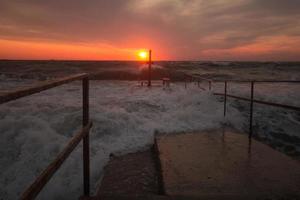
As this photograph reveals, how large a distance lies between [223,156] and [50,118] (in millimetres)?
5358

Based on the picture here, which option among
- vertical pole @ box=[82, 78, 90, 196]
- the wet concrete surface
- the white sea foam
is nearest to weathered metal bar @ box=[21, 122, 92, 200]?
vertical pole @ box=[82, 78, 90, 196]

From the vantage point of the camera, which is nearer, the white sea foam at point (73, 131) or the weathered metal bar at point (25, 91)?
the weathered metal bar at point (25, 91)

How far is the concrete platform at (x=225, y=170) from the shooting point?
3008 mm

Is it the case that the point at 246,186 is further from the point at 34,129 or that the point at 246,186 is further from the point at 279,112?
the point at 279,112

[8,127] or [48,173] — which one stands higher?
[48,173]

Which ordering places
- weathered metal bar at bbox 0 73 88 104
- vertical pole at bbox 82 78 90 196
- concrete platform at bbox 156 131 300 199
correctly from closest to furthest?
weathered metal bar at bbox 0 73 88 104 < vertical pole at bbox 82 78 90 196 < concrete platform at bbox 156 131 300 199

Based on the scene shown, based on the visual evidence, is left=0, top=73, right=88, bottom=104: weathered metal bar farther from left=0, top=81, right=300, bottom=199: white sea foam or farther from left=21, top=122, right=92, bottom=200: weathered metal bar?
left=0, top=81, right=300, bottom=199: white sea foam

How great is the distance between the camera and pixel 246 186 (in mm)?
3152

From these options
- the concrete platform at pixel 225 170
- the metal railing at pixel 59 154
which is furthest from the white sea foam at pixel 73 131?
the metal railing at pixel 59 154

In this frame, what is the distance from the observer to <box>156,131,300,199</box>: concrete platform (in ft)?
9.87

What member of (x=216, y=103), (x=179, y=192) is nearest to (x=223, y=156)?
(x=179, y=192)

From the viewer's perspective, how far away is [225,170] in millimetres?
3631

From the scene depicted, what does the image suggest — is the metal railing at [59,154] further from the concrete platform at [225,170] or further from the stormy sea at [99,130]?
the concrete platform at [225,170]

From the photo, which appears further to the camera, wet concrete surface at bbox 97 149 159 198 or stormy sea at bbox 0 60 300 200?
stormy sea at bbox 0 60 300 200
